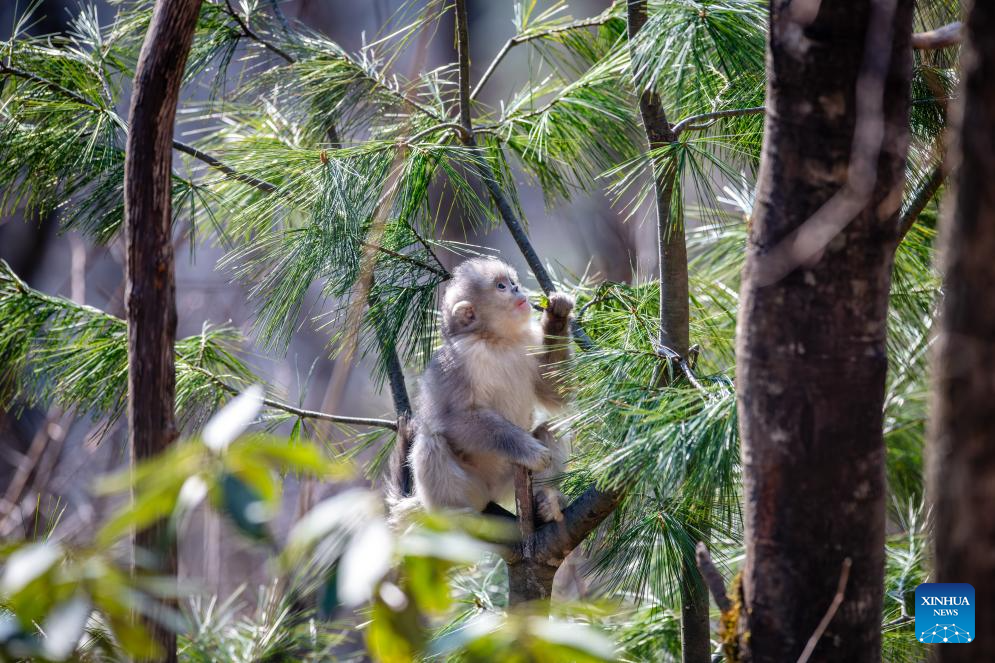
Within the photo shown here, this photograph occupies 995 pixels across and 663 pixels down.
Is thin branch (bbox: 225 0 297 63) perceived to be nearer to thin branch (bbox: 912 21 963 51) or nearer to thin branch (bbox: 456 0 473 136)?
thin branch (bbox: 456 0 473 136)

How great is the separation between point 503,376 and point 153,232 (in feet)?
4.58

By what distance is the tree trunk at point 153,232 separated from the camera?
56.8 inches

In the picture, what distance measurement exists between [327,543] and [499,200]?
5.82ft

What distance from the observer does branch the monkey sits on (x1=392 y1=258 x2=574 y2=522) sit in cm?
261

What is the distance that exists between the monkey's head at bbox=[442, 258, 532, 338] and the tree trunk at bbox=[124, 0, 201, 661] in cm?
130

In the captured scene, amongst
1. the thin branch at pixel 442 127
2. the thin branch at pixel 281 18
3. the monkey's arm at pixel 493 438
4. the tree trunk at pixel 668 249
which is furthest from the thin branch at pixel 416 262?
the thin branch at pixel 281 18

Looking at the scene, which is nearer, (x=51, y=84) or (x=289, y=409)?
(x=51, y=84)

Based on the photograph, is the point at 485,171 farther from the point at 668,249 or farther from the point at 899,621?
the point at 899,621

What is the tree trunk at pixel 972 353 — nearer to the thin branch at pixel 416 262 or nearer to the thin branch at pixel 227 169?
the thin branch at pixel 416 262

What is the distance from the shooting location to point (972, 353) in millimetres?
835

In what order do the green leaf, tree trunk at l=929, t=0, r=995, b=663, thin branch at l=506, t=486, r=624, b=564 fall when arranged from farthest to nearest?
1. thin branch at l=506, t=486, r=624, b=564
2. tree trunk at l=929, t=0, r=995, b=663
3. the green leaf

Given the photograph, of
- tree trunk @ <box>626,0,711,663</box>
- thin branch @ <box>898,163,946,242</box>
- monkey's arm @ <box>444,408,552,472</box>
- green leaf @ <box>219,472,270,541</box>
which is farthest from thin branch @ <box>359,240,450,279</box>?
green leaf @ <box>219,472,270,541</box>

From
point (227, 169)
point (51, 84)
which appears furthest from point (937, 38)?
point (51, 84)

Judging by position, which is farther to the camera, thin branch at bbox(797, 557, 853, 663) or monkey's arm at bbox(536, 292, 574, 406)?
monkey's arm at bbox(536, 292, 574, 406)
